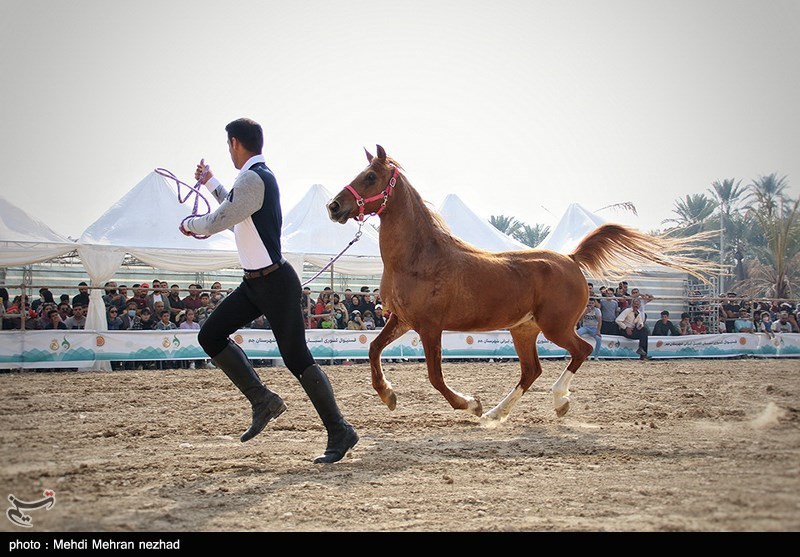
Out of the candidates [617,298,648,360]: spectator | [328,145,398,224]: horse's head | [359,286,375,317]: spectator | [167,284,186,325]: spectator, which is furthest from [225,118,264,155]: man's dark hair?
[617,298,648,360]: spectator

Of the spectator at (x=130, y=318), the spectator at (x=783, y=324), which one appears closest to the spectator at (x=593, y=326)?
the spectator at (x=783, y=324)

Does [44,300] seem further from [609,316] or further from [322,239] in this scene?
[609,316]

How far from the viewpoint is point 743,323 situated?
21266 mm

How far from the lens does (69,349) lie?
45.7 feet

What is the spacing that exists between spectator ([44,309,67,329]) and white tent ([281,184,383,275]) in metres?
5.24

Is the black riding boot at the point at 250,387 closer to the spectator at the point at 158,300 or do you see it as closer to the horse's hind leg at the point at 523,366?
the horse's hind leg at the point at 523,366

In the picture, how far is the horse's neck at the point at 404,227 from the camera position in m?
6.74

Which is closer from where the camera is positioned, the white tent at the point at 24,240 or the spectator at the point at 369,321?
the white tent at the point at 24,240

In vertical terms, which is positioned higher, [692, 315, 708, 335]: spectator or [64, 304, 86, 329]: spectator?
[64, 304, 86, 329]: spectator

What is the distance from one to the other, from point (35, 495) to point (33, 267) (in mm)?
17416

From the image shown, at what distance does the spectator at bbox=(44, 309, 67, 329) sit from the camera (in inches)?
573

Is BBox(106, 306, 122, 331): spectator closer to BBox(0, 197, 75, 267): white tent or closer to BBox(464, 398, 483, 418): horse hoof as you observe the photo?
BBox(0, 197, 75, 267): white tent

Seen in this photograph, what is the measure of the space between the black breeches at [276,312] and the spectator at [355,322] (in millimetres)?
11682

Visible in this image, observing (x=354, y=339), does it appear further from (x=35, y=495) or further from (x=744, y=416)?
(x=35, y=495)
